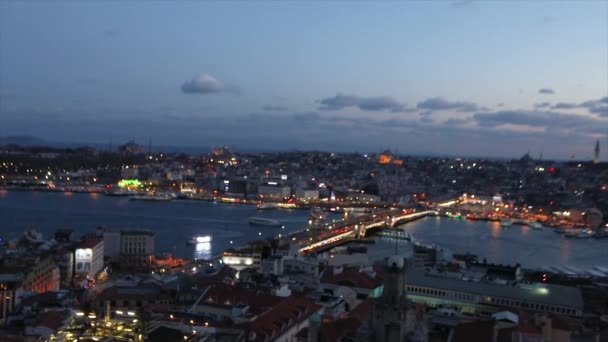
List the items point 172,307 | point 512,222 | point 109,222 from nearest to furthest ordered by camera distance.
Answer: point 172,307
point 109,222
point 512,222

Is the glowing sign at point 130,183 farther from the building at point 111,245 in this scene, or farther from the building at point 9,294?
the building at point 9,294

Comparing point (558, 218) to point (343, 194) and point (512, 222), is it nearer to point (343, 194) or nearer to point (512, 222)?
point (512, 222)

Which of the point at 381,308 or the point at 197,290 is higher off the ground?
the point at 381,308

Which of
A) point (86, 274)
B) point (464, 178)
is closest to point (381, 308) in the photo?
point (86, 274)

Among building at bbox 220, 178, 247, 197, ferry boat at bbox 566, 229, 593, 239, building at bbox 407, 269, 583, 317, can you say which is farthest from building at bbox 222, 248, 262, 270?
building at bbox 220, 178, 247, 197

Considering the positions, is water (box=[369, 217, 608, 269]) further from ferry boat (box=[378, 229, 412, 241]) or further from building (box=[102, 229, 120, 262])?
building (box=[102, 229, 120, 262])

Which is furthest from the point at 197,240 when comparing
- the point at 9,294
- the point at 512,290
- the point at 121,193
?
the point at 121,193

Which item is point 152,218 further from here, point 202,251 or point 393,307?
point 393,307
